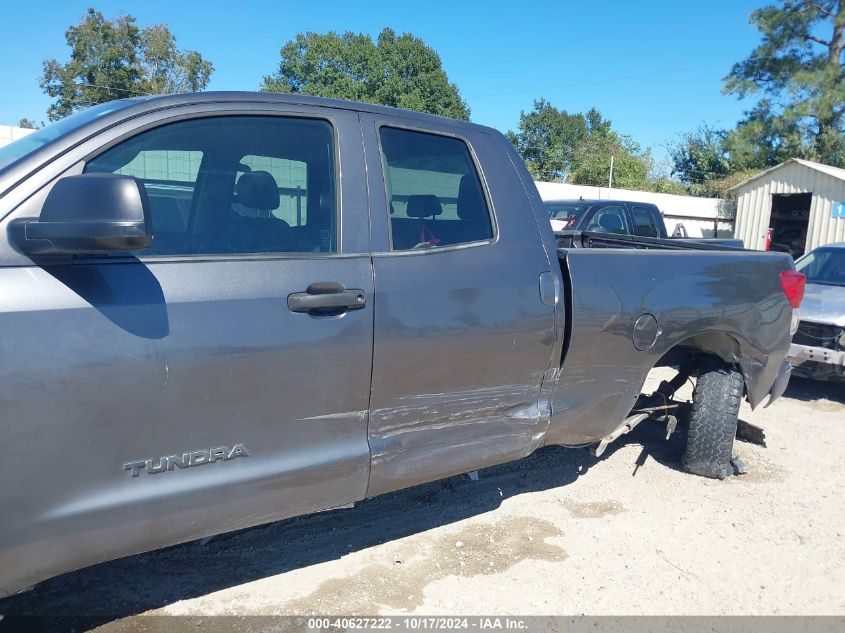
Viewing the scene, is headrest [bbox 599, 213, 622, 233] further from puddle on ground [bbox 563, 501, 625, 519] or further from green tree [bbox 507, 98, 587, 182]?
green tree [bbox 507, 98, 587, 182]

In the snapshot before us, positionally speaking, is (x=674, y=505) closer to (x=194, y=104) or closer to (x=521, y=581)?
(x=521, y=581)

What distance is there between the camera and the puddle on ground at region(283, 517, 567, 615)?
2.95 meters

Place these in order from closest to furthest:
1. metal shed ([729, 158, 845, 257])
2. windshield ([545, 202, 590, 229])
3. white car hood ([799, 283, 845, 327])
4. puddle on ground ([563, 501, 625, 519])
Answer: puddle on ground ([563, 501, 625, 519]) → white car hood ([799, 283, 845, 327]) → windshield ([545, 202, 590, 229]) → metal shed ([729, 158, 845, 257])

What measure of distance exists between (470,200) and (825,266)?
6683 mm

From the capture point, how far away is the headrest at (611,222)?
32.6 ft

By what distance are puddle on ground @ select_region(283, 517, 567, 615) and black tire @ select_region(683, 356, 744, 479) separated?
1.24 meters

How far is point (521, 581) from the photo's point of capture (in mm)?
3172

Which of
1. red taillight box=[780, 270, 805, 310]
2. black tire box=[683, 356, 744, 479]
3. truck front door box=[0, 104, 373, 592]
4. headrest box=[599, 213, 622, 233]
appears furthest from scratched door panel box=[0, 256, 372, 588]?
headrest box=[599, 213, 622, 233]

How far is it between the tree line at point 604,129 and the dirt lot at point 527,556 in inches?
725

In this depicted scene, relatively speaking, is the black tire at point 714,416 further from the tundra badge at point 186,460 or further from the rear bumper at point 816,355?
the tundra badge at point 186,460

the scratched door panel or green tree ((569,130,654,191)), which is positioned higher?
green tree ((569,130,654,191))

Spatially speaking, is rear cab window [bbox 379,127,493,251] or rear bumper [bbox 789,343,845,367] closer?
rear cab window [bbox 379,127,493,251]

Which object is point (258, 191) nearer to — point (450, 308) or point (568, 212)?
point (450, 308)

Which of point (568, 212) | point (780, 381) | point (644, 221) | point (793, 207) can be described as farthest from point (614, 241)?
point (793, 207)
